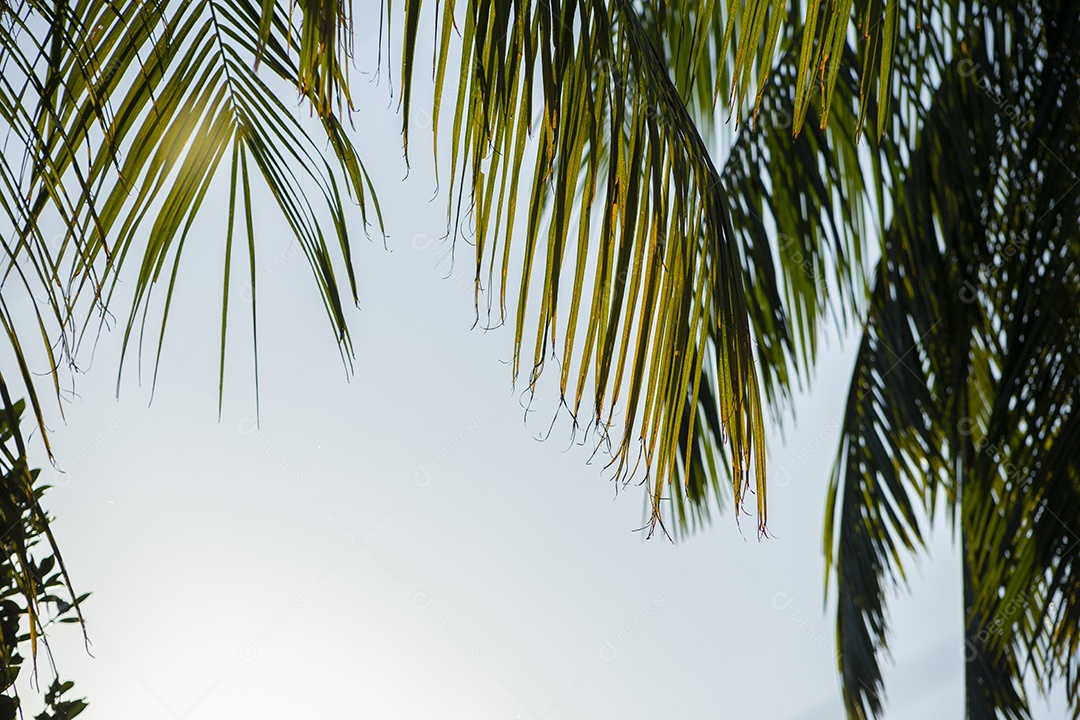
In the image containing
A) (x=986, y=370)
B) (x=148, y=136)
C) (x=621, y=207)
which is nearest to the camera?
(x=621, y=207)

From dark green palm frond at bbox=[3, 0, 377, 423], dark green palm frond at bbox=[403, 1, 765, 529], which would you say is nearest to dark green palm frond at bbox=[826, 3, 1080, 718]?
dark green palm frond at bbox=[403, 1, 765, 529]

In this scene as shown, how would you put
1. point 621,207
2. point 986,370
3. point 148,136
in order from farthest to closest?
1. point 986,370
2. point 148,136
3. point 621,207

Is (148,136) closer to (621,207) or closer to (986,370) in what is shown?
(621,207)

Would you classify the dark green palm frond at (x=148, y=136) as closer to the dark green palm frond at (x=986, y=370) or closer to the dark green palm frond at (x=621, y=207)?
the dark green palm frond at (x=621, y=207)

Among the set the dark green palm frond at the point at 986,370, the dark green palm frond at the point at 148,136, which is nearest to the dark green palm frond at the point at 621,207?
the dark green palm frond at the point at 148,136

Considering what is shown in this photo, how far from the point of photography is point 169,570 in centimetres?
306

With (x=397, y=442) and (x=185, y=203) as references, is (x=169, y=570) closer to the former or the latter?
(x=397, y=442)

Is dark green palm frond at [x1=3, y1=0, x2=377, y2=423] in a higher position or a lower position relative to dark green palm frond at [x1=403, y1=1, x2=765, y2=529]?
higher

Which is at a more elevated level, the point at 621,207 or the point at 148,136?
the point at 148,136

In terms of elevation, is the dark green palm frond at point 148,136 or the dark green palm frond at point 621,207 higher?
the dark green palm frond at point 148,136

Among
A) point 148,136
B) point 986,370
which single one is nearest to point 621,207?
point 148,136

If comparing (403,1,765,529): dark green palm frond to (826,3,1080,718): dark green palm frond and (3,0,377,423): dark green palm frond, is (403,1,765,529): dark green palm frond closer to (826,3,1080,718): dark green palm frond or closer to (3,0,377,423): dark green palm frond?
(3,0,377,423): dark green palm frond

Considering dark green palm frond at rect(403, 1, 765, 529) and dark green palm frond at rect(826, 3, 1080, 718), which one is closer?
dark green palm frond at rect(403, 1, 765, 529)

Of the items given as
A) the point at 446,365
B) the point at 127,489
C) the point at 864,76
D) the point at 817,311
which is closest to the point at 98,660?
the point at 127,489
